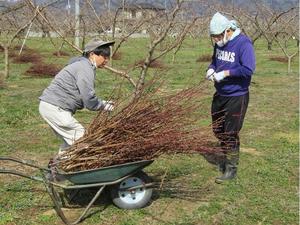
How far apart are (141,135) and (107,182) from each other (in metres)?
0.48

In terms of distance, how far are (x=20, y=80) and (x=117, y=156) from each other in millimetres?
10357

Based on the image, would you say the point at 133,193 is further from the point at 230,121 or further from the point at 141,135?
the point at 230,121

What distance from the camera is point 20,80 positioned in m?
13.3

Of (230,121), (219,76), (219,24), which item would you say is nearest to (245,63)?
(219,76)

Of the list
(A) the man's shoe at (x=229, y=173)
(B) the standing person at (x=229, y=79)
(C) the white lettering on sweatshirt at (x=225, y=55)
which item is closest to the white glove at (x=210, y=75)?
(B) the standing person at (x=229, y=79)

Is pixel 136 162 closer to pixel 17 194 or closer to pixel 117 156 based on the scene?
pixel 117 156

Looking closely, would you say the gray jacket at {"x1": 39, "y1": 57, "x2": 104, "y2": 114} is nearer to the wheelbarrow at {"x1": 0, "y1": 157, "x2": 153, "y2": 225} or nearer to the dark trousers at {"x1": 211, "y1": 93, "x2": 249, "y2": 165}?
the wheelbarrow at {"x1": 0, "y1": 157, "x2": 153, "y2": 225}

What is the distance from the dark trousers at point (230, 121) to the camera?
4516 mm

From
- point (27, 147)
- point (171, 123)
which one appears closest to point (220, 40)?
point (171, 123)

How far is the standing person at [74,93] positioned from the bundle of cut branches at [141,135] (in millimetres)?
194

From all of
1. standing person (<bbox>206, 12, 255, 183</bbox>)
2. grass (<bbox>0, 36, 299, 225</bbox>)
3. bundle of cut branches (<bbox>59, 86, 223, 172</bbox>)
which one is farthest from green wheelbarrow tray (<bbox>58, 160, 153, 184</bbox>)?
standing person (<bbox>206, 12, 255, 183</bbox>)

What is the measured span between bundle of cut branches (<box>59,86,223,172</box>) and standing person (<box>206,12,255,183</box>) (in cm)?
53

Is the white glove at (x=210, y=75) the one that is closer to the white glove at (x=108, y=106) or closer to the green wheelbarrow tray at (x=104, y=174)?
the white glove at (x=108, y=106)

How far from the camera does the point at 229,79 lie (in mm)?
4500
